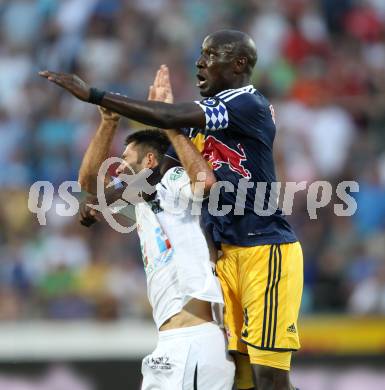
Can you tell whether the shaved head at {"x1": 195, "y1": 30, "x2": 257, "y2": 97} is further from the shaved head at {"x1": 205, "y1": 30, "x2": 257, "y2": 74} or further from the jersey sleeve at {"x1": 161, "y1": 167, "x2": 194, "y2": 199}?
the jersey sleeve at {"x1": 161, "y1": 167, "x2": 194, "y2": 199}

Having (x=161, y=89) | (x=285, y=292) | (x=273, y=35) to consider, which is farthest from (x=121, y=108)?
(x=273, y=35)

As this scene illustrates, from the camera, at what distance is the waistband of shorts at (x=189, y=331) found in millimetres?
5645

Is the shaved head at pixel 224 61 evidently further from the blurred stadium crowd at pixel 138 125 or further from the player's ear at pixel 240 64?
the blurred stadium crowd at pixel 138 125

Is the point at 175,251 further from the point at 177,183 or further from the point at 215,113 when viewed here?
the point at 215,113

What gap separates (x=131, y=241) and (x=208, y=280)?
4.83 m

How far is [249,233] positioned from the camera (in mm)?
5922

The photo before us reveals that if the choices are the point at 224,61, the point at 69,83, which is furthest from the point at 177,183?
the point at 69,83

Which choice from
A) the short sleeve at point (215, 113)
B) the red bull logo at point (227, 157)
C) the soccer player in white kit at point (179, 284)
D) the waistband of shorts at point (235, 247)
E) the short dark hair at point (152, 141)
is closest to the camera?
the short sleeve at point (215, 113)

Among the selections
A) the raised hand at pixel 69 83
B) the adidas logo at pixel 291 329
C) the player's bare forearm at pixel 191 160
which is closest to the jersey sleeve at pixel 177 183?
the player's bare forearm at pixel 191 160

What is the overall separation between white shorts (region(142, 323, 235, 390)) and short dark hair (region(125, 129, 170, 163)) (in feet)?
3.48

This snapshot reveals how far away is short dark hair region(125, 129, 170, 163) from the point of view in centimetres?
604

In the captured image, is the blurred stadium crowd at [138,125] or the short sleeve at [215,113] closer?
the short sleeve at [215,113]

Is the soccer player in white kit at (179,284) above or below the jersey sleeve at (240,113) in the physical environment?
below

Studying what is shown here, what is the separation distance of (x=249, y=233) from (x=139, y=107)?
109cm
